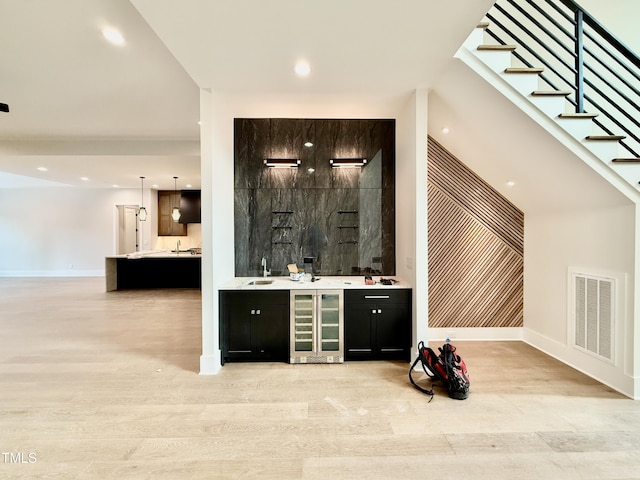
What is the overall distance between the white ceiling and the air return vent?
2.65 metres

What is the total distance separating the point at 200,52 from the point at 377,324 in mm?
3195

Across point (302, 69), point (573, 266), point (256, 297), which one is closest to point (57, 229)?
point (256, 297)

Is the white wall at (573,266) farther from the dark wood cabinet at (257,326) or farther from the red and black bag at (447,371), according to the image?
the dark wood cabinet at (257,326)

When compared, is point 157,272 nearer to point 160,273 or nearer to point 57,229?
point 160,273

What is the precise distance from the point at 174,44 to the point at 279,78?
3.11ft

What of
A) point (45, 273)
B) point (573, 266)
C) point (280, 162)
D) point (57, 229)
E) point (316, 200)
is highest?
point (280, 162)

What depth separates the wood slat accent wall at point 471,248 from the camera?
393 centimetres

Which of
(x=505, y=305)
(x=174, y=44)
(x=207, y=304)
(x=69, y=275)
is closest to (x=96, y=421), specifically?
(x=207, y=304)

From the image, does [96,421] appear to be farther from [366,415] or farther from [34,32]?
[34,32]

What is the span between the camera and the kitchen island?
24.8 ft

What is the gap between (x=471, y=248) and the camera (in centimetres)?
395

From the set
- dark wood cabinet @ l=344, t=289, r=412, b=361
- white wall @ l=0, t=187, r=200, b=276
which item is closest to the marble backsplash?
dark wood cabinet @ l=344, t=289, r=412, b=361

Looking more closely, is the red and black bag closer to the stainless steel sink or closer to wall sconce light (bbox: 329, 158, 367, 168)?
the stainless steel sink

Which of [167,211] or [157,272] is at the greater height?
[167,211]
